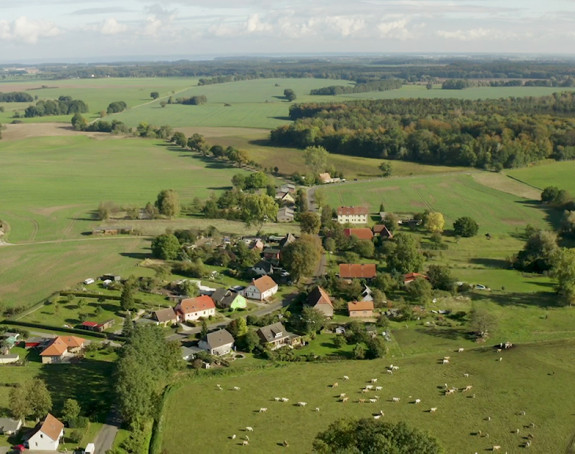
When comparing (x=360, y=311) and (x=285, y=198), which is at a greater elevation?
(x=285, y=198)

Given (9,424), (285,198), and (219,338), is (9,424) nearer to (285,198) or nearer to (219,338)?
(219,338)

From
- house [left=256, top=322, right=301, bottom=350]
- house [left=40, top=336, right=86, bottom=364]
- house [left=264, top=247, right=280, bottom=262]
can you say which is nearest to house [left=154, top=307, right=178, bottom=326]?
house [left=40, top=336, right=86, bottom=364]

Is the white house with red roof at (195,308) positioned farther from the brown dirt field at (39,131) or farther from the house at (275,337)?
the brown dirt field at (39,131)

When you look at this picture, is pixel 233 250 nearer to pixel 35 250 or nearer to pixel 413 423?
pixel 35 250

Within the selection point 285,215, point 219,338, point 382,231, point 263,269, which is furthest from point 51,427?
point 285,215

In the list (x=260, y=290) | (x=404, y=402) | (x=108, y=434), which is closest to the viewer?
(x=108, y=434)

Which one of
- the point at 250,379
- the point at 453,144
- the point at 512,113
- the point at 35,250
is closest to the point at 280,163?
the point at 453,144
